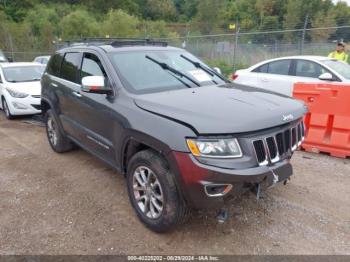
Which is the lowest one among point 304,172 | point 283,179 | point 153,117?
point 304,172

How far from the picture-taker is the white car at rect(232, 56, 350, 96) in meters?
7.10

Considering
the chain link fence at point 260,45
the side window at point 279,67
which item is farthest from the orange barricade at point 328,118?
the chain link fence at point 260,45

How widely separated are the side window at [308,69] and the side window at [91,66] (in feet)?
16.4

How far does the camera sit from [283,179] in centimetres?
323

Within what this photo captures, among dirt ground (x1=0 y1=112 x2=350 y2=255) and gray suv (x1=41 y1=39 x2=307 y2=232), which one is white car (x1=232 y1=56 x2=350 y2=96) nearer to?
dirt ground (x1=0 y1=112 x2=350 y2=255)

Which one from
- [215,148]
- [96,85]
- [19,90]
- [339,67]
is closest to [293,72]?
[339,67]

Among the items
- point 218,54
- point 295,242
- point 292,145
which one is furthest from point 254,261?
point 218,54

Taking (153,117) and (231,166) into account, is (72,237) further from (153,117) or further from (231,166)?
(231,166)

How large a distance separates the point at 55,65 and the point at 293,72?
511 cm

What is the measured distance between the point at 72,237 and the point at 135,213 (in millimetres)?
718

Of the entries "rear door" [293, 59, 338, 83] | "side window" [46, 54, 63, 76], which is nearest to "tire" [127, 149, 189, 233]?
"side window" [46, 54, 63, 76]

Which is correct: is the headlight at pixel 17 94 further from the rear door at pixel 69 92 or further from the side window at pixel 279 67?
the side window at pixel 279 67

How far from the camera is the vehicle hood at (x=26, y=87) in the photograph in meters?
8.50

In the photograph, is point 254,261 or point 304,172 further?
point 304,172
